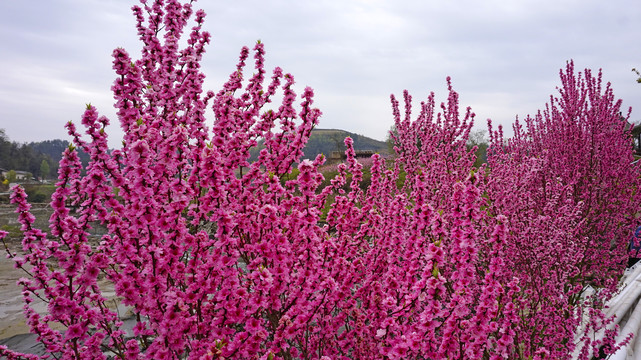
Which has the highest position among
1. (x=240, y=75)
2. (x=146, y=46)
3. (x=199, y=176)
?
(x=146, y=46)

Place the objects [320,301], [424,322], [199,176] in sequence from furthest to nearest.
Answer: [320,301], [199,176], [424,322]

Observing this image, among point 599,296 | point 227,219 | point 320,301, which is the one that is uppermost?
point 227,219

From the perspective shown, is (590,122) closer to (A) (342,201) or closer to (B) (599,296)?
(B) (599,296)

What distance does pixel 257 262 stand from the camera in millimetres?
2357

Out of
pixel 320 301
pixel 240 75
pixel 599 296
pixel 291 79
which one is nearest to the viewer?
pixel 320 301

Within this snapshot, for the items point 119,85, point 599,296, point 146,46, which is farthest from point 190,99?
point 599,296

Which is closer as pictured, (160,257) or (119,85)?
(160,257)

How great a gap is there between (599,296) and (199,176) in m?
6.41

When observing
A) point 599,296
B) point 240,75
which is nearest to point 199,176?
point 240,75

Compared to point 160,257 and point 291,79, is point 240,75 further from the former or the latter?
point 160,257

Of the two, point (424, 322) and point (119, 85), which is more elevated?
point (119, 85)

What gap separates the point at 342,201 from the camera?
10.6ft

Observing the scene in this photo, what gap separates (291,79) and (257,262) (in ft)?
5.75

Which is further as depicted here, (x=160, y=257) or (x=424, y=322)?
(x=160, y=257)
